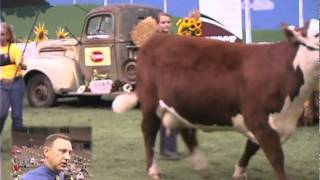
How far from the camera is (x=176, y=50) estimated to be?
4395mm

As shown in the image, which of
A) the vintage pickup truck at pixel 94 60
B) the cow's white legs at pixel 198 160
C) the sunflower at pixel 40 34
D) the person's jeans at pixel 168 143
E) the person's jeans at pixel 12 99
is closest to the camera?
the cow's white legs at pixel 198 160

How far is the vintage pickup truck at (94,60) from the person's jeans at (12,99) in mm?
3371

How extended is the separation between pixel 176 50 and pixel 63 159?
88.9 inches

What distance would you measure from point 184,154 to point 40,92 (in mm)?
5335

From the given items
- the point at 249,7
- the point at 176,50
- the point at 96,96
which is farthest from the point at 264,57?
the point at 96,96

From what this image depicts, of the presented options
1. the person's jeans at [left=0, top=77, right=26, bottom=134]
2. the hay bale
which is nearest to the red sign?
the hay bale

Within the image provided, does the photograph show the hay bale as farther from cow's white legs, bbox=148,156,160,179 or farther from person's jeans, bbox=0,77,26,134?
cow's white legs, bbox=148,156,160,179

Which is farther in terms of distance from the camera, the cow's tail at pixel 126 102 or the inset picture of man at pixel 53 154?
the cow's tail at pixel 126 102

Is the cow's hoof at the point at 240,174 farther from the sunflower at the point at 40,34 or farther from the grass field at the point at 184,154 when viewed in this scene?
the sunflower at the point at 40,34

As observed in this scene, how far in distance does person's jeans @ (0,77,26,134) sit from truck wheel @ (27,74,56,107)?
4.08 metres

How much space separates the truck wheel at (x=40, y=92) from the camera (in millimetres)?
10336

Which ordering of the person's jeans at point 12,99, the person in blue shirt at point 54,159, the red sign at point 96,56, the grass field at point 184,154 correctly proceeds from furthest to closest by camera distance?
the red sign at point 96,56, the person's jeans at point 12,99, the grass field at point 184,154, the person in blue shirt at point 54,159

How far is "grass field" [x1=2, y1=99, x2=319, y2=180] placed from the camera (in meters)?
4.98

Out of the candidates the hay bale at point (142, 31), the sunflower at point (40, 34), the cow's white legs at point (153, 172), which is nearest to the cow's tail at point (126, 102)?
the cow's white legs at point (153, 172)
